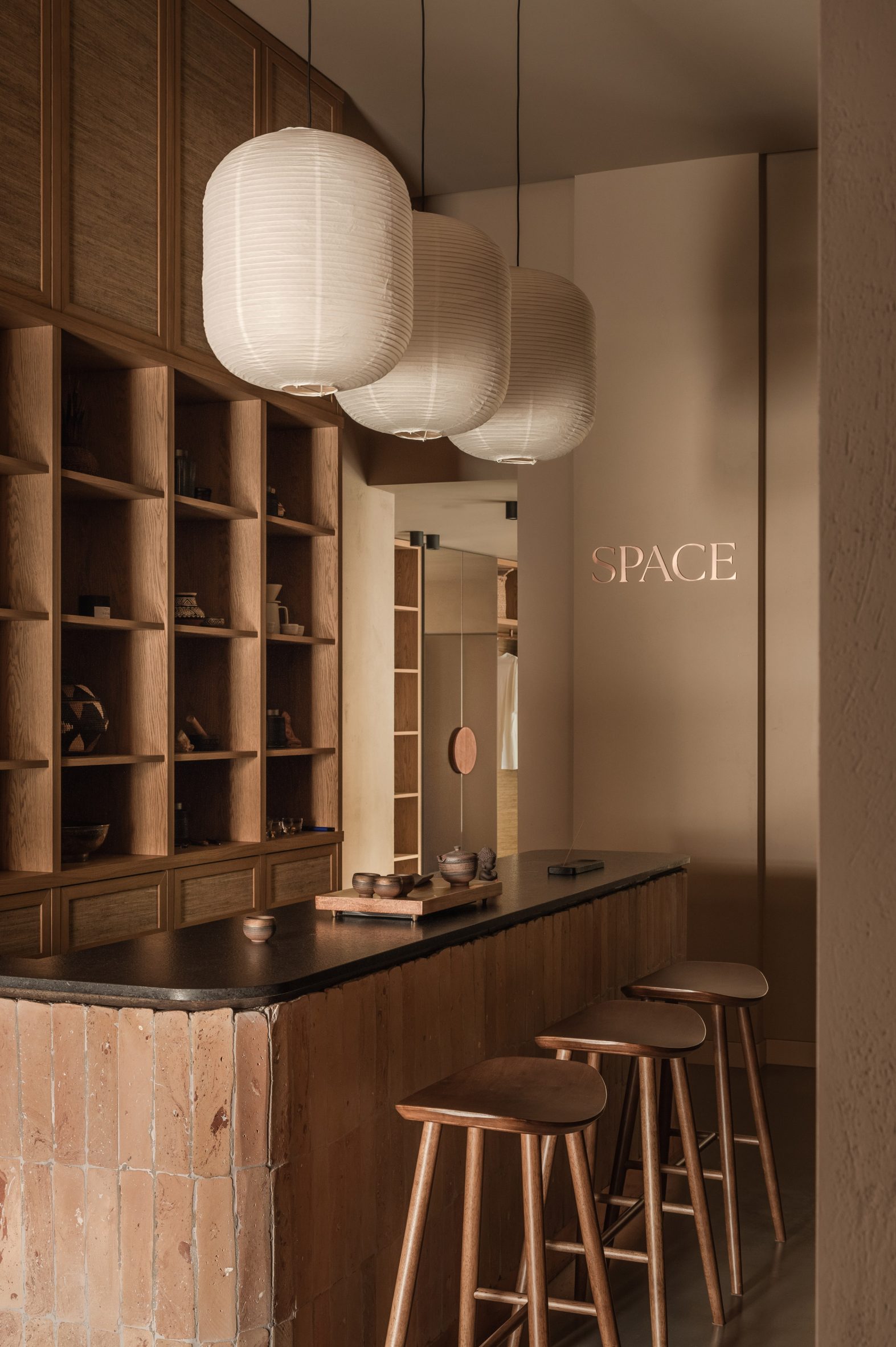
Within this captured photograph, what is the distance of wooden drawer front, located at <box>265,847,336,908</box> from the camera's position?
484cm

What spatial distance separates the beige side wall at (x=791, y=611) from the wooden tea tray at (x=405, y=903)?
268 cm

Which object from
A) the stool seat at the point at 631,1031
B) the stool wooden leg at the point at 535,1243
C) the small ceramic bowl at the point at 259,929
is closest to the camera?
the stool wooden leg at the point at 535,1243

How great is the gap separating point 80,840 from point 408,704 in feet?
13.9

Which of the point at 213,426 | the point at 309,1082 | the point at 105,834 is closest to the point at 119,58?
the point at 213,426

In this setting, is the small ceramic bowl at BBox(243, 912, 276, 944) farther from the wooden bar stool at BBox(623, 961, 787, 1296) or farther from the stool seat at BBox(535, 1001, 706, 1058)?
the wooden bar stool at BBox(623, 961, 787, 1296)

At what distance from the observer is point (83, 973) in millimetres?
2305

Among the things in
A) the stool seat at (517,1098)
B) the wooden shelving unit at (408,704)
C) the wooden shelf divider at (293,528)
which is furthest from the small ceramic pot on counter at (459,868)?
the wooden shelving unit at (408,704)

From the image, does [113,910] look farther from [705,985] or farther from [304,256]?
[304,256]

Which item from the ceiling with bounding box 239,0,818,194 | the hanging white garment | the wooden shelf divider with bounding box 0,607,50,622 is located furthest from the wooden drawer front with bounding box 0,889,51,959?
the hanging white garment

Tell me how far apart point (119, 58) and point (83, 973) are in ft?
9.66

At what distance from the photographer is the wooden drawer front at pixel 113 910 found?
3764mm

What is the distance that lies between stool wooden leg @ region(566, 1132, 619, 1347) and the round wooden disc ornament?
5.93 meters

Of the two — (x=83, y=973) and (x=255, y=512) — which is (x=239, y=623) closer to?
(x=255, y=512)

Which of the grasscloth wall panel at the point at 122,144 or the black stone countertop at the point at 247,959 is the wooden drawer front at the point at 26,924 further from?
the grasscloth wall panel at the point at 122,144
